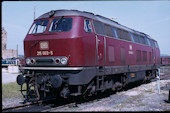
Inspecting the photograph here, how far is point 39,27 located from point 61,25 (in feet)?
3.90

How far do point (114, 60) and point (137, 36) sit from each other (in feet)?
16.4

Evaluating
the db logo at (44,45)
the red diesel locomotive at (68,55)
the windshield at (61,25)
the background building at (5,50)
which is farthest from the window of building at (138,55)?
the background building at (5,50)

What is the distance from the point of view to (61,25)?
845 centimetres

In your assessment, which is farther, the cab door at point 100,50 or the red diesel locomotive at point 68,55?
the cab door at point 100,50

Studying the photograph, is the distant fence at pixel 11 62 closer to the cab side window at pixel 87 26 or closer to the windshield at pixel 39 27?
the windshield at pixel 39 27

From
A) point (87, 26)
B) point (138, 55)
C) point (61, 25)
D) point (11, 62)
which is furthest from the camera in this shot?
point (11, 62)

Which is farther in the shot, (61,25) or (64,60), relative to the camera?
(61,25)

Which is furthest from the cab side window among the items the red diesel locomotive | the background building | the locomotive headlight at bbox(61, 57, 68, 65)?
the background building

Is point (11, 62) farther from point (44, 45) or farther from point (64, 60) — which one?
point (64, 60)

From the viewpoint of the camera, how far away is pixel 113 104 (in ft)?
28.0

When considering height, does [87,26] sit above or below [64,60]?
above

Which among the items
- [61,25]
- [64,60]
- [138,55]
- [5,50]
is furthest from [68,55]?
[5,50]

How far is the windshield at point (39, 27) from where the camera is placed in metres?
8.87

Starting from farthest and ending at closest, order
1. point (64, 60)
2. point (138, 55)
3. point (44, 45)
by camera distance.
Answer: point (138, 55) → point (44, 45) → point (64, 60)
